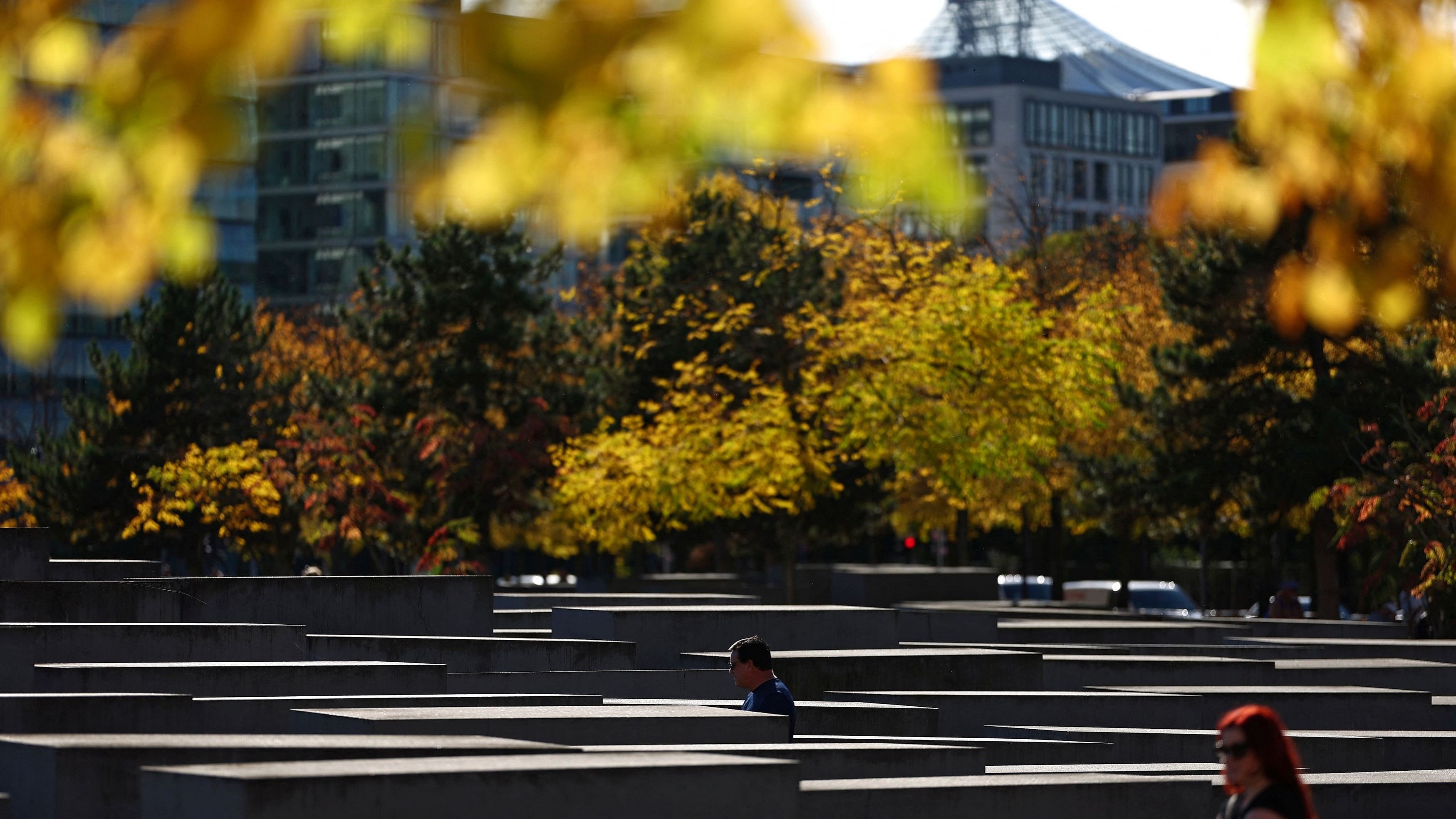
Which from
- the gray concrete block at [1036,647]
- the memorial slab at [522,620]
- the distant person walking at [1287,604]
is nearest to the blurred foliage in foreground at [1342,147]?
the gray concrete block at [1036,647]

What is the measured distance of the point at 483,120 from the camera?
3721 millimetres

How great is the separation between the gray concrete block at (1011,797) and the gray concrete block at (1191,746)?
269 cm

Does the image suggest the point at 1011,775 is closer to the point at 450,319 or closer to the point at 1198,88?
the point at 450,319

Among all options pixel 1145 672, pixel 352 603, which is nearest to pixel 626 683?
pixel 352 603

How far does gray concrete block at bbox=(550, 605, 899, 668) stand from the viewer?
15562 mm

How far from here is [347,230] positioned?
10100 cm

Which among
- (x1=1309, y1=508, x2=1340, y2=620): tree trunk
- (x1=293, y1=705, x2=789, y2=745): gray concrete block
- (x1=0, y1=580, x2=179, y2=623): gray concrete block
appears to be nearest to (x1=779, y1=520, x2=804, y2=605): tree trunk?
(x1=1309, y1=508, x2=1340, y2=620): tree trunk

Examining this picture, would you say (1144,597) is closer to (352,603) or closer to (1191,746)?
(352,603)

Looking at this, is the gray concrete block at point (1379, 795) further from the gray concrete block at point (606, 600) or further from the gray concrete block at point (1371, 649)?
the gray concrete block at point (1371, 649)

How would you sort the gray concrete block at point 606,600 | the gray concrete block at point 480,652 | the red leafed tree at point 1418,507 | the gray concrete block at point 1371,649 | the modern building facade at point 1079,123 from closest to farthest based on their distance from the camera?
the gray concrete block at point 480,652 < the gray concrete block at point 1371,649 < the gray concrete block at point 606,600 < the red leafed tree at point 1418,507 < the modern building facade at point 1079,123

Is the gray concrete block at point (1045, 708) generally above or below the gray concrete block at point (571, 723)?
below

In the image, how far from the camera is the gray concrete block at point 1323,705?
14023 millimetres

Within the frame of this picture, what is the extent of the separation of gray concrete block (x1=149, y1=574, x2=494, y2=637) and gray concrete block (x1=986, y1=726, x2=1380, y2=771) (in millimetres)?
5475

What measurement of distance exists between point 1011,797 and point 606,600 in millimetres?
12205
